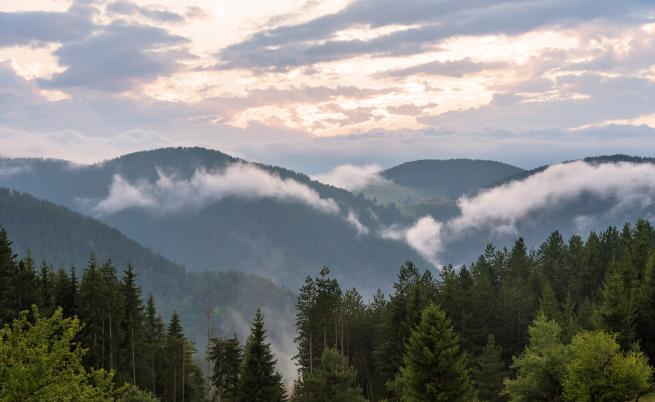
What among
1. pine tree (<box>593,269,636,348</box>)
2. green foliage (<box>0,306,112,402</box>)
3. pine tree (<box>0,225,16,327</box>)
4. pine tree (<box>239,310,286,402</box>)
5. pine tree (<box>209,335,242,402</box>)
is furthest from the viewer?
pine tree (<box>209,335,242,402</box>)

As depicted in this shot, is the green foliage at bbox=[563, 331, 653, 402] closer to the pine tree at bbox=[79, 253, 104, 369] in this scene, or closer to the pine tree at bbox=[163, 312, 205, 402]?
the pine tree at bbox=[79, 253, 104, 369]

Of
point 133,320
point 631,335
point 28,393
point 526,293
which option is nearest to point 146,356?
point 133,320

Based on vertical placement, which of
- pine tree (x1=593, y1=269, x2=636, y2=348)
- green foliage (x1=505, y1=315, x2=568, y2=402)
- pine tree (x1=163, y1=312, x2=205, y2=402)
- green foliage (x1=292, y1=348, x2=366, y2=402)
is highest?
pine tree (x1=593, y1=269, x2=636, y2=348)

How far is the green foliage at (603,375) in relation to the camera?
145 ft

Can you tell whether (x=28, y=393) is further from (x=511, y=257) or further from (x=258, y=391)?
(x=511, y=257)

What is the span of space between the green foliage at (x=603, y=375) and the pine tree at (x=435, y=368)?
7.52m

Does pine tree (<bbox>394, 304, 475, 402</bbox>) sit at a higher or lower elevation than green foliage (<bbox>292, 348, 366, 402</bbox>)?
higher

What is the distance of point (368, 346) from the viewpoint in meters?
96.5

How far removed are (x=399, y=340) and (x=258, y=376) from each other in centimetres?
1910

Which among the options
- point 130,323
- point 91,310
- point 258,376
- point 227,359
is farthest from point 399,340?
point 91,310

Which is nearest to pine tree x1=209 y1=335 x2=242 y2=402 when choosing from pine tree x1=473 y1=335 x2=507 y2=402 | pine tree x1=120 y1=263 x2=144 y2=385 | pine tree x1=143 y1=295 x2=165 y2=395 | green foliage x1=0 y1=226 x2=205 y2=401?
green foliage x1=0 y1=226 x2=205 y2=401

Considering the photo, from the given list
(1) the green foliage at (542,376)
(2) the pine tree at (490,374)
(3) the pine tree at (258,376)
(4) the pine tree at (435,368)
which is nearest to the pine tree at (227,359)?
(3) the pine tree at (258,376)

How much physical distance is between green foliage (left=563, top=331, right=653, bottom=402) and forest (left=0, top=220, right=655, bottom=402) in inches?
3.4

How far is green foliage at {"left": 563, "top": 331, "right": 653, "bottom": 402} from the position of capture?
44156mm
